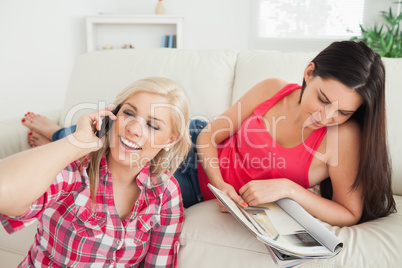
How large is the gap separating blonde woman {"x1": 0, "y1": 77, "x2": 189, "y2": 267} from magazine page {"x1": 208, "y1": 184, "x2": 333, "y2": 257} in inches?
8.9

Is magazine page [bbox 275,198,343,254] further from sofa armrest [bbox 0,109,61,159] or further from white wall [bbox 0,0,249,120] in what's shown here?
white wall [bbox 0,0,249,120]

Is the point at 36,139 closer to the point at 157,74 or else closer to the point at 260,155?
the point at 157,74

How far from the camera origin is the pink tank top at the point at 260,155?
47.3 inches

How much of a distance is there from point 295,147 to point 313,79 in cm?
24

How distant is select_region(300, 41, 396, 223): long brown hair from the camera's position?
39.3 inches

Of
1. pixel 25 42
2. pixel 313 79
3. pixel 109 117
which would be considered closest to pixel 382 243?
pixel 313 79

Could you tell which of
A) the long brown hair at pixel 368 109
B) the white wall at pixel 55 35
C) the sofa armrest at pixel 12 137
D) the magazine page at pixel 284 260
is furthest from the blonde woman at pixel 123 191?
the white wall at pixel 55 35

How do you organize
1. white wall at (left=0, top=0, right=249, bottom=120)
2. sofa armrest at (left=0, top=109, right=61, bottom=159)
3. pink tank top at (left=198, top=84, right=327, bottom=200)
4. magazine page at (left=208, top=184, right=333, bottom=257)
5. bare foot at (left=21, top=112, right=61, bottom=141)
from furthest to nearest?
white wall at (left=0, top=0, right=249, bottom=120) < bare foot at (left=21, top=112, right=61, bottom=141) < sofa armrest at (left=0, top=109, right=61, bottom=159) < pink tank top at (left=198, top=84, right=327, bottom=200) < magazine page at (left=208, top=184, right=333, bottom=257)

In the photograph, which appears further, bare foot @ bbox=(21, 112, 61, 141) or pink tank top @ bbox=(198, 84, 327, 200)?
bare foot @ bbox=(21, 112, 61, 141)

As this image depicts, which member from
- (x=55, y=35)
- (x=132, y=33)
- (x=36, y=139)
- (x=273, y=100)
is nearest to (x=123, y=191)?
(x=273, y=100)

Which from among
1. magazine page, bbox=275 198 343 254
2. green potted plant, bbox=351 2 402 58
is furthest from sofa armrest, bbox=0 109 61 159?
green potted plant, bbox=351 2 402 58

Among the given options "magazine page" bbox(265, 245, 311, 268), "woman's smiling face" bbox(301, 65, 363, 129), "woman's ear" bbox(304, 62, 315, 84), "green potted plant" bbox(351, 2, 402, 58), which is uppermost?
"green potted plant" bbox(351, 2, 402, 58)

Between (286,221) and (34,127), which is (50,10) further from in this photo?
(286,221)

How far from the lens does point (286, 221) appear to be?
1004 mm
